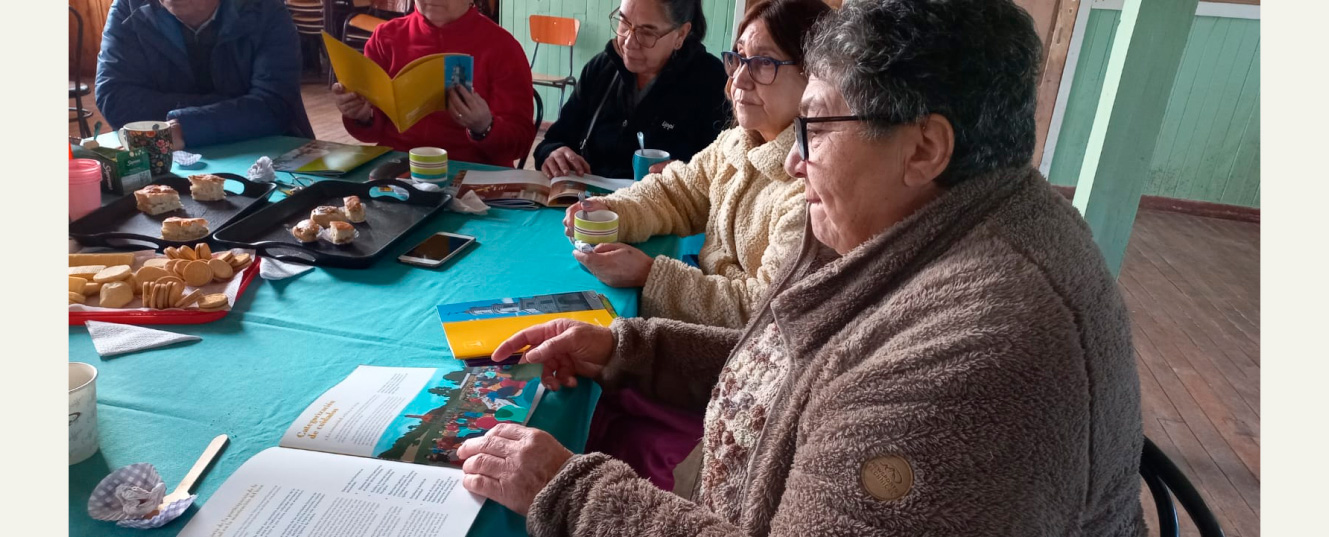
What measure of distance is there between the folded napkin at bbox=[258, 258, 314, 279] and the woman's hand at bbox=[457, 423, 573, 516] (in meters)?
0.68

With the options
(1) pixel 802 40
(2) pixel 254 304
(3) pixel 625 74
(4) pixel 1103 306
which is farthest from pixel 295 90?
(4) pixel 1103 306

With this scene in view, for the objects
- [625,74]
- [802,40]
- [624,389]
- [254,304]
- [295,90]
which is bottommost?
[624,389]

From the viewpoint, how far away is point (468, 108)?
2459mm

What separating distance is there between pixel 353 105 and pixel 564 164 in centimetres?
75

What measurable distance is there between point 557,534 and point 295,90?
2298 millimetres

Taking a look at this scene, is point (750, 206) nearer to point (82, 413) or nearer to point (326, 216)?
point (326, 216)

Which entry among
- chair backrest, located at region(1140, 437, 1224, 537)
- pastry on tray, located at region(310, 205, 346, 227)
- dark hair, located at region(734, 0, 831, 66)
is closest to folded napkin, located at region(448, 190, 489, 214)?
pastry on tray, located at region(310, 205, 346, 227)

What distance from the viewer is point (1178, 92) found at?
494 cm

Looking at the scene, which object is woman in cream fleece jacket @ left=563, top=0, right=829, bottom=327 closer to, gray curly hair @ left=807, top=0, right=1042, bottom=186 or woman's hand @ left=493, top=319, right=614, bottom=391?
woman's hand @ left=493, top=319, right=614, bottom=391

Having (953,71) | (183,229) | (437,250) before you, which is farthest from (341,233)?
(953,71)

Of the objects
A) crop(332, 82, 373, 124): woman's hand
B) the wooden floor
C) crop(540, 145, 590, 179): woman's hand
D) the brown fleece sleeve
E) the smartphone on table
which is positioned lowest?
the wooden floor

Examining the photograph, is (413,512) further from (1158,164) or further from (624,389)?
(1158,164)

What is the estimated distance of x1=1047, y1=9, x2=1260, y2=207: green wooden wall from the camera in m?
4.79

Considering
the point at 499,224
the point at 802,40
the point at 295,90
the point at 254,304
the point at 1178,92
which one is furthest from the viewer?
the point at 1178,92
